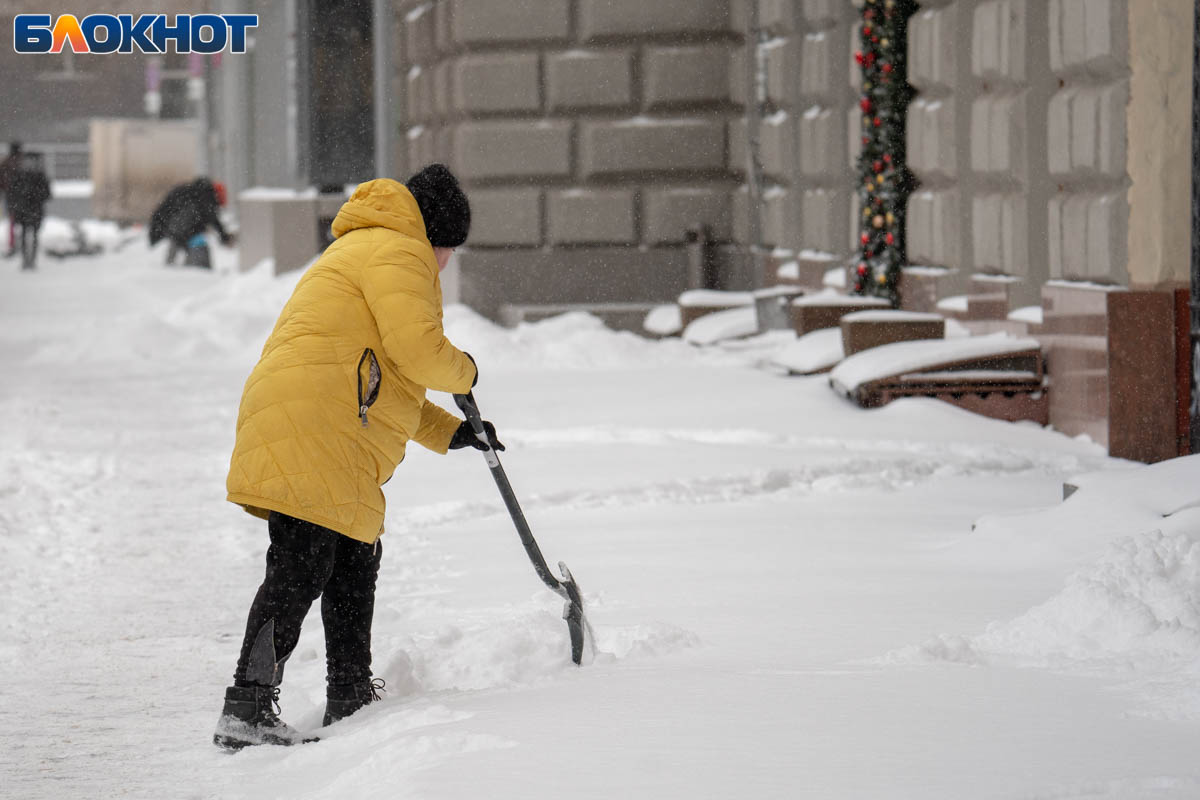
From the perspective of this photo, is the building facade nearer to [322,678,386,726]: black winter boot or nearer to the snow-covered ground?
the snow-covered ground

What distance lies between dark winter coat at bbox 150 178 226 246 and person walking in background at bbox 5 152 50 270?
162cm

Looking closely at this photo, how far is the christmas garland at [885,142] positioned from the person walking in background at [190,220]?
46.2ft

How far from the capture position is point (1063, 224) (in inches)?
335

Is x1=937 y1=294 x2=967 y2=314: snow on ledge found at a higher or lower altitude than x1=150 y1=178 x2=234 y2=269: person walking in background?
lower

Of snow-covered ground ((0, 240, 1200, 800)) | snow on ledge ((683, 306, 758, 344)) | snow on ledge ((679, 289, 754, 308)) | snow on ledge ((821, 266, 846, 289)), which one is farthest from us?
snow on ledge ((679, 289, 754, 308))

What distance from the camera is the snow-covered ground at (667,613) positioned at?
10.8ft

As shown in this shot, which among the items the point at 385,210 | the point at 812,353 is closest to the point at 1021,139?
the point at 812,353

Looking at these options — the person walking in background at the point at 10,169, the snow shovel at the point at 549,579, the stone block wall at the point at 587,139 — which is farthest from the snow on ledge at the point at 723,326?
the person walking in background at the point at 10,169

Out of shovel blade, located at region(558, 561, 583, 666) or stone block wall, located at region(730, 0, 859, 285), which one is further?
stone block wall, located at region(730, 0, 859, 285)

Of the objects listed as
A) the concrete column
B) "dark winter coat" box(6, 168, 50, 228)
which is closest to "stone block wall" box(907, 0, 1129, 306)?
the concrete column

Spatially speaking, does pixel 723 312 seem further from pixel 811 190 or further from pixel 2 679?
pixel 2 679

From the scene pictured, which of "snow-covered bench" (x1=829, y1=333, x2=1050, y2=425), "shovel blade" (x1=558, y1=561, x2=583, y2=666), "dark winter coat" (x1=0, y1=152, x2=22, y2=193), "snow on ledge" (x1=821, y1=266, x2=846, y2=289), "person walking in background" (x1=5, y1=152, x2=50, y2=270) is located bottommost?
"shovel blade" (x1=558, y1=561, x2=583, y2=666)

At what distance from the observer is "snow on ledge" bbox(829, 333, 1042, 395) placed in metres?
8.82

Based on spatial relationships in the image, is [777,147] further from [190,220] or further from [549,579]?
[190,220]
